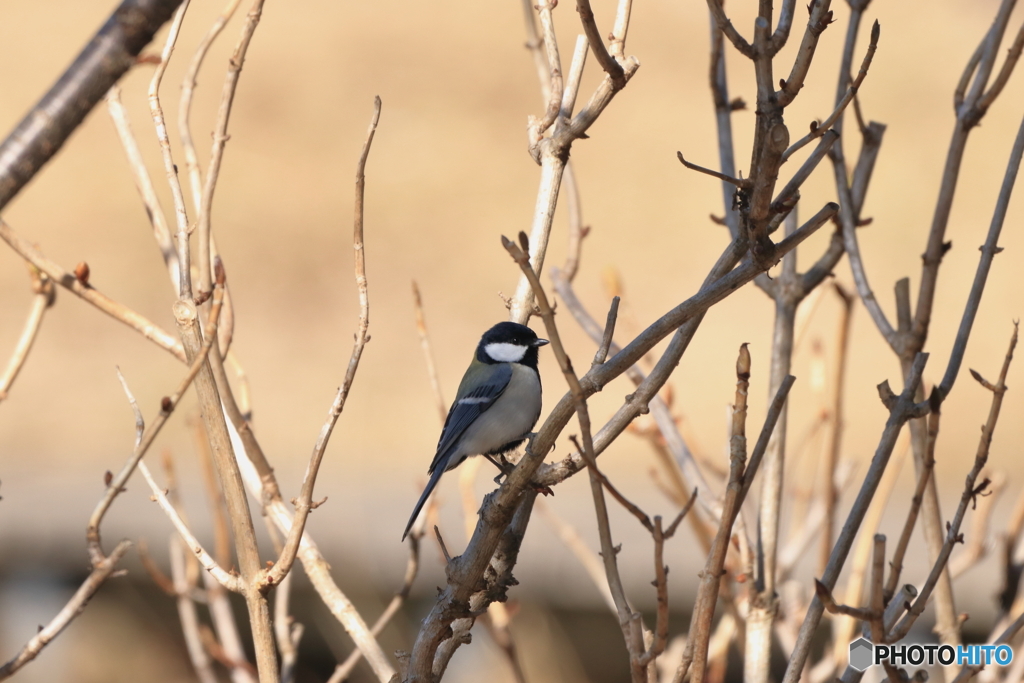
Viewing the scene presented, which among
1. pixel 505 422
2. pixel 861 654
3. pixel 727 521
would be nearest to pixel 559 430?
pixel 727 521

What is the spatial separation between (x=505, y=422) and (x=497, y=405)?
12cm

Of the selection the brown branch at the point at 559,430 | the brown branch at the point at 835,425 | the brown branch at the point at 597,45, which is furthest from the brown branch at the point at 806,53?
the brown branch at the point at 835,425

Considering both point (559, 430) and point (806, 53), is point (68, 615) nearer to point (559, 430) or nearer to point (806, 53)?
point (559, 430)

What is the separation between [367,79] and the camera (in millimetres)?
11609

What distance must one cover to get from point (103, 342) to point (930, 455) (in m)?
7.79

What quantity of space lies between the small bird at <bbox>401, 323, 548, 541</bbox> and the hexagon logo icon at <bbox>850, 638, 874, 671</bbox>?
3.74 feet

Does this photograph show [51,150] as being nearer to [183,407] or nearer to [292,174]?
[183,407]

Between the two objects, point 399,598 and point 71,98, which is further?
point 399,598

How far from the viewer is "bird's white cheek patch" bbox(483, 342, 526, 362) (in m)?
2.75

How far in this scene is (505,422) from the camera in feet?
8.82

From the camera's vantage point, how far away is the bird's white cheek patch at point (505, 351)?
2.75 meters

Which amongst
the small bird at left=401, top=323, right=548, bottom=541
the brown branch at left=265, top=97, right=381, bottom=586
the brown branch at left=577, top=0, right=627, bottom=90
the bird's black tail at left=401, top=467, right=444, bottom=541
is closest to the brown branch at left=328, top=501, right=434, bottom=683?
the bird's black tail at left=401, top=467, right=444, bottom=541

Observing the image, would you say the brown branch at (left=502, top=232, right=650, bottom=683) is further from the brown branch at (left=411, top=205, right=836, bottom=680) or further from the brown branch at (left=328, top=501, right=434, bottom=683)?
the brown branch at (left=328, top=501, right=434, bottom=683)

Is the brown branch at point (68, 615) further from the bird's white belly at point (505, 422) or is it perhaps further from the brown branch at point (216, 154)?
the bird's white belly at point (505, 422)
